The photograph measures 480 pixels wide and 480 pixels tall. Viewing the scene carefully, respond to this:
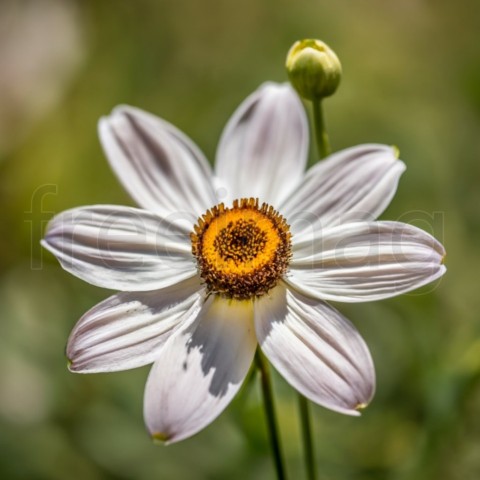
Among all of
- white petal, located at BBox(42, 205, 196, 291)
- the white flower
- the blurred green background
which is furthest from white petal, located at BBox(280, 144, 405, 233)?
the blurred green background

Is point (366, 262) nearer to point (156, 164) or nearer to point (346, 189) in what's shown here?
point (346, 189)

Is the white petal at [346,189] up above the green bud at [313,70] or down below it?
below

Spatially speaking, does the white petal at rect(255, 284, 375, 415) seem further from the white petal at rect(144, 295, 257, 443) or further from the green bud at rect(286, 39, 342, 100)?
the green bud at rect(286, 39, 342, 100)

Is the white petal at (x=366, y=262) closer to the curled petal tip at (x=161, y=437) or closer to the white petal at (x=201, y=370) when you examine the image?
the white petal at (x=201, y=370)

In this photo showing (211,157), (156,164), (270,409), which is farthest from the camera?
(211,157)

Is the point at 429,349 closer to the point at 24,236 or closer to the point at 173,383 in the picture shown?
the point at 173,383

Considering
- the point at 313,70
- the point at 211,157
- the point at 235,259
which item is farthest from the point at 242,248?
the point at 211,157

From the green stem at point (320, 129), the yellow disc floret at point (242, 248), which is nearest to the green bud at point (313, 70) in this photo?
the green stem at point (320, 129)
